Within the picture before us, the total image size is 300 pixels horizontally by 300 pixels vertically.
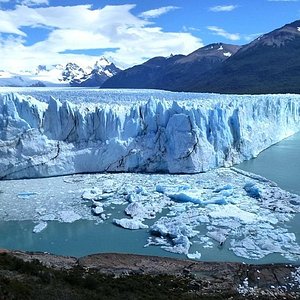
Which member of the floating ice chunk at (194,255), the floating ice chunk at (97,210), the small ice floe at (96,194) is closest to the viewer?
the floating ice chunk at (194,255)

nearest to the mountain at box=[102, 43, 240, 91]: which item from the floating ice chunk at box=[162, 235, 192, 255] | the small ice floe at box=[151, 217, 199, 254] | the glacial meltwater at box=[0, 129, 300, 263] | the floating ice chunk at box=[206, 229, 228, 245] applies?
the glacial meltwater at box=[0, 129, 300, 263]

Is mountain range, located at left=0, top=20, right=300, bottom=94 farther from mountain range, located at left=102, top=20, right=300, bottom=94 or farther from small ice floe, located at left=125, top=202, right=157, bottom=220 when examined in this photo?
small ice floe, located at left=125, top=202, right=157, bottom=220

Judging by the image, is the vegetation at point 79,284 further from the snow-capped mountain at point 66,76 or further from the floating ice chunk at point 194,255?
the snow-capped mountain at point 66,76

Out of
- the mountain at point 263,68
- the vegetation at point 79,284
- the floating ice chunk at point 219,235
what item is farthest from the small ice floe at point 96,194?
the mountain at point 263,68

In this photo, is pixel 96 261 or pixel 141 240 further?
pixel 141 240

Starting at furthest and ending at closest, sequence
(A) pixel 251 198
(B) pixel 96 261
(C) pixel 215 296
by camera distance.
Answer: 1. (A) pixel 251 198
2. (B) pixel 96 261
3. (C) pixel 215 296

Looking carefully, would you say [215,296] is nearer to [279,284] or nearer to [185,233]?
[279,284]

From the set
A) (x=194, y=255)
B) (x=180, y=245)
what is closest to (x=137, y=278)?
(x=194, y=255)

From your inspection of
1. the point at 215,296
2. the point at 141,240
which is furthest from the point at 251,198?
the point at 215,296
